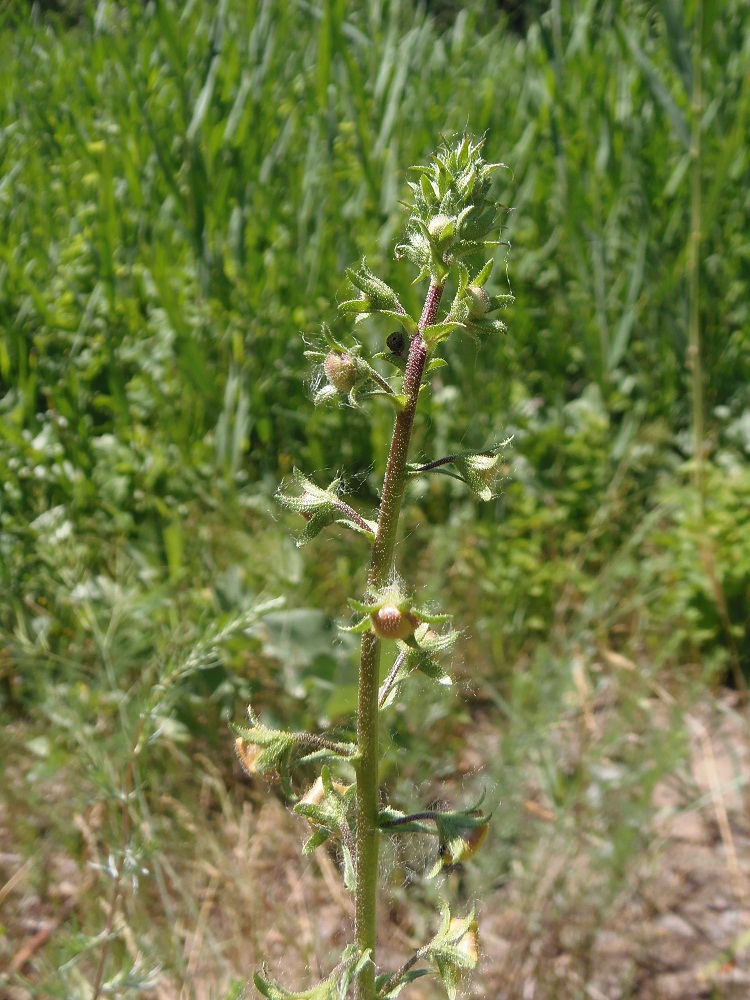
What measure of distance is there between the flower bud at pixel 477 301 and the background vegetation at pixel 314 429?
0.87 metres

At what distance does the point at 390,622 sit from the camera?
75 centimetres

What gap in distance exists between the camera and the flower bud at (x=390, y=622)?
0.75 m

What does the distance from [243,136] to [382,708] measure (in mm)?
2341

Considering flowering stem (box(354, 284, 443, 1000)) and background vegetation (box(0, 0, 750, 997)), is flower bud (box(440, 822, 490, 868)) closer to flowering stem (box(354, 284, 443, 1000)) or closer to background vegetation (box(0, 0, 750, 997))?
flowering stem (box(354, 284, 443, 1000))

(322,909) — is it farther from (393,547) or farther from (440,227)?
(440,227)

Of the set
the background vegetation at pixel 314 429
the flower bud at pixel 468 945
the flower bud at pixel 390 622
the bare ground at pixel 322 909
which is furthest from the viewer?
the background vegetation at pixel 314 429

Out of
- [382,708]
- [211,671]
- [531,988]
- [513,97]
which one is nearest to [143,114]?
[211,671]

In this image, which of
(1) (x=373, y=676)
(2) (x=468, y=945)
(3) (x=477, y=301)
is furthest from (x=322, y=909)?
(3) (x=477, y=301)

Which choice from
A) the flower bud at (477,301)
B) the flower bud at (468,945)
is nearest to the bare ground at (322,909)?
the flower bud at (468,945)

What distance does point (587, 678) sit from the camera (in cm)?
238

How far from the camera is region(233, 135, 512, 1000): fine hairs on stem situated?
0.80 m

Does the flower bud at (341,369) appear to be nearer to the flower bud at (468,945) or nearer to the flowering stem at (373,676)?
the flowering stem at (373,676)

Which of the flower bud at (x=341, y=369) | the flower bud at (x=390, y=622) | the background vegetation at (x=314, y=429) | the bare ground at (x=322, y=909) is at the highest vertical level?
the flower bud at (x=341, y=369)

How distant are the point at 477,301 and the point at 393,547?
0.25 m
